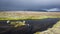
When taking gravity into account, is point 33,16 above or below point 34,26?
above

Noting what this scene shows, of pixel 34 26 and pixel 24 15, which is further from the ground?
pixel 24 15

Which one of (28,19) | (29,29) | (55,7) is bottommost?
(29,29)

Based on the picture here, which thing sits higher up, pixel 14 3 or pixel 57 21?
pixel 14 3

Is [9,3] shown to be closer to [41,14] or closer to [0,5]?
[0,5]

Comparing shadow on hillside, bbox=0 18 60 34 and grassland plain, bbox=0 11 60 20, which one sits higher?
grassland plain, bbox=0 11 60 20

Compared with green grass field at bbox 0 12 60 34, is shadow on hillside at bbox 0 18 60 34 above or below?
below

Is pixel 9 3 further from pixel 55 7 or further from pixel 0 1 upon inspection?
pixel 55 7

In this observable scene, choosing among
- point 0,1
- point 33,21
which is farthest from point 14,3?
point 33,21

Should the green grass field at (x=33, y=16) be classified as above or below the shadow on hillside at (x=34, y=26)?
above

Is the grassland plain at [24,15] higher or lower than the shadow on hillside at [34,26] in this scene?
higher
